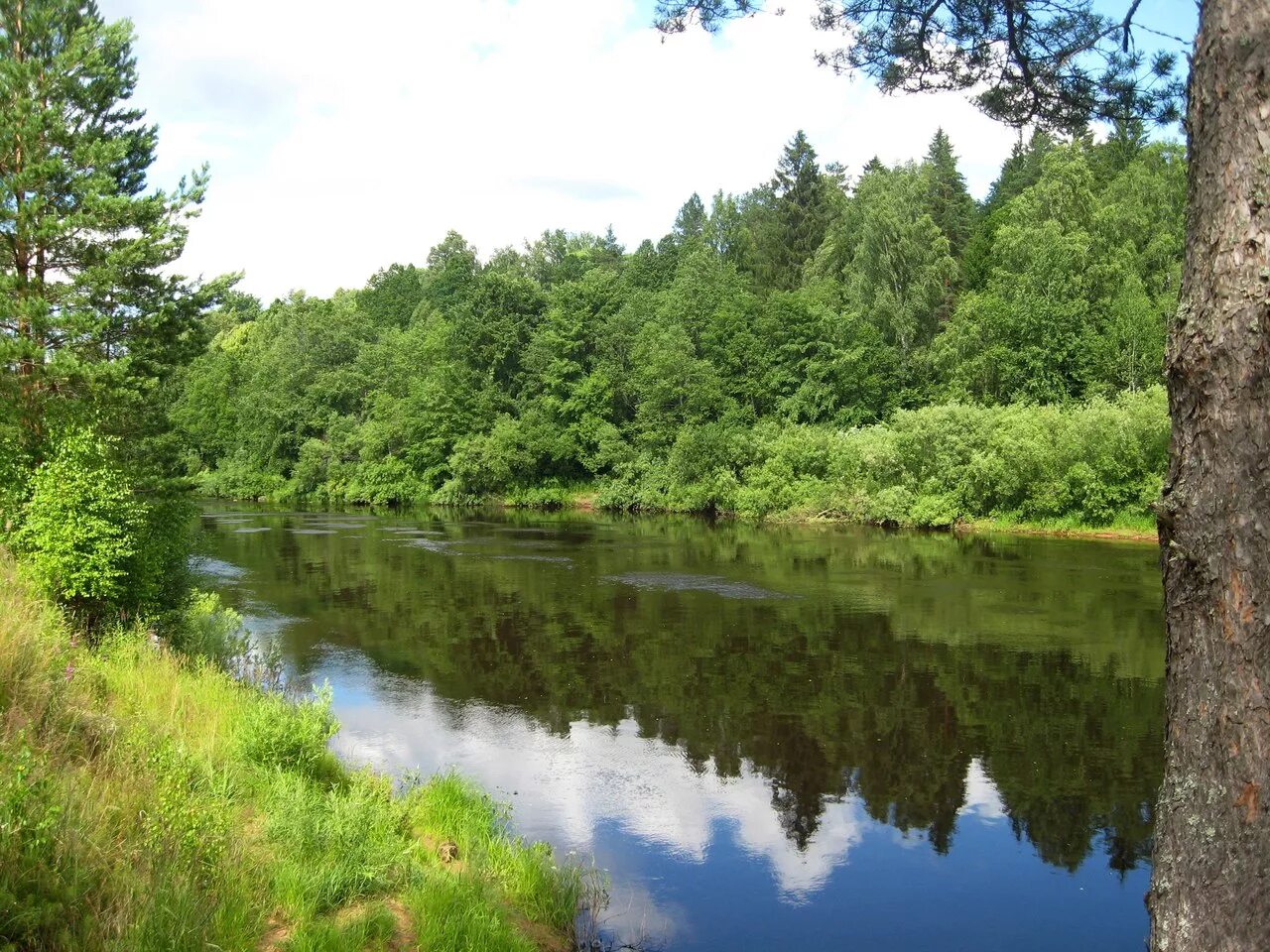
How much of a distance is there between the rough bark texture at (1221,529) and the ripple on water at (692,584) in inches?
691

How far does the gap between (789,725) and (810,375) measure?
34906 millimetres

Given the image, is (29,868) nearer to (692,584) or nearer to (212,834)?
(212,834)

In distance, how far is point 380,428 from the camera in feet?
179

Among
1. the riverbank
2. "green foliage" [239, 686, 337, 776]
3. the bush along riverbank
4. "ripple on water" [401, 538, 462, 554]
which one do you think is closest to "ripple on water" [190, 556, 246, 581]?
"ripple on water" [401, 538, 462, 554]

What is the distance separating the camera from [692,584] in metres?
22.7

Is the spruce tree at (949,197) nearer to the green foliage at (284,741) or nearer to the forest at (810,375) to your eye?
the forest at (810,375)

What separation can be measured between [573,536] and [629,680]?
798 inches

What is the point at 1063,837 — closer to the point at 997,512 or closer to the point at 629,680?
the point at 629,680

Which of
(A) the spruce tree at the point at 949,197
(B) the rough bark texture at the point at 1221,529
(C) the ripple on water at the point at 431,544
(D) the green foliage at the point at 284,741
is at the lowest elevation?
(C) the ripple on water at the point at 431,544

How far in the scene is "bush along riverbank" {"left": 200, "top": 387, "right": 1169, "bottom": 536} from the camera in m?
32.3

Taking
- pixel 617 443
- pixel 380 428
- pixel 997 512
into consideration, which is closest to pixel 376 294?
pixel 380 428

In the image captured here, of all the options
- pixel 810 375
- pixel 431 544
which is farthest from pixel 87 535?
pixel 810 375

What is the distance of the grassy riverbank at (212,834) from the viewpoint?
4.25m

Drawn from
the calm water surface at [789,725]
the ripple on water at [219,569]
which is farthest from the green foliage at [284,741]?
the ripple on water at [219,569]
